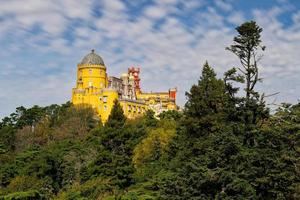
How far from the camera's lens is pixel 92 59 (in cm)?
7075

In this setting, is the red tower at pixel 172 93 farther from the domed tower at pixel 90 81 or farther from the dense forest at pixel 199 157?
the dense forest at pixel 199 157

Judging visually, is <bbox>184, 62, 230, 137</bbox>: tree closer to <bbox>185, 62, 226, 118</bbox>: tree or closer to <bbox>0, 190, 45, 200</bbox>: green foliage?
<bbox>185, 62, 226, 118</bbox>: tree

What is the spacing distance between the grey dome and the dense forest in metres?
25.0

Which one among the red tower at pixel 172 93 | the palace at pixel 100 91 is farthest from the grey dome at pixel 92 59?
the red tower at pixel 172 93

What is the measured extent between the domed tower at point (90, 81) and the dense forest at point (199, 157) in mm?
21950

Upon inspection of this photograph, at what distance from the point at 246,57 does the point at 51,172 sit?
20782mm

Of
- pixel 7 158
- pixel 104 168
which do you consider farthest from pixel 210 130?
pixel 7 158

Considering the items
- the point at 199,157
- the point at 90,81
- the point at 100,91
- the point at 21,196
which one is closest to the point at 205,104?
the point at 199,157

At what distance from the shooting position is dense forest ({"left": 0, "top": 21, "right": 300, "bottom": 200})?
20.2 meters

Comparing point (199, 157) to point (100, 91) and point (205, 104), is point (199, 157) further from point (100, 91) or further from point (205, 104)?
point (100, 91)

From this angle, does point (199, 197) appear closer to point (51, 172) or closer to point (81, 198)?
point (81, 198)

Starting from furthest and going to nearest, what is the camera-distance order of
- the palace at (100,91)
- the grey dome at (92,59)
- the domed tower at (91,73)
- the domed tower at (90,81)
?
the grey dome at (92,59) < the domed tower at (91,73) < the domed tower at (90,81) < the palace at (100,91)

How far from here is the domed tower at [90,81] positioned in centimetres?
6888

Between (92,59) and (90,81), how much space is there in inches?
130
